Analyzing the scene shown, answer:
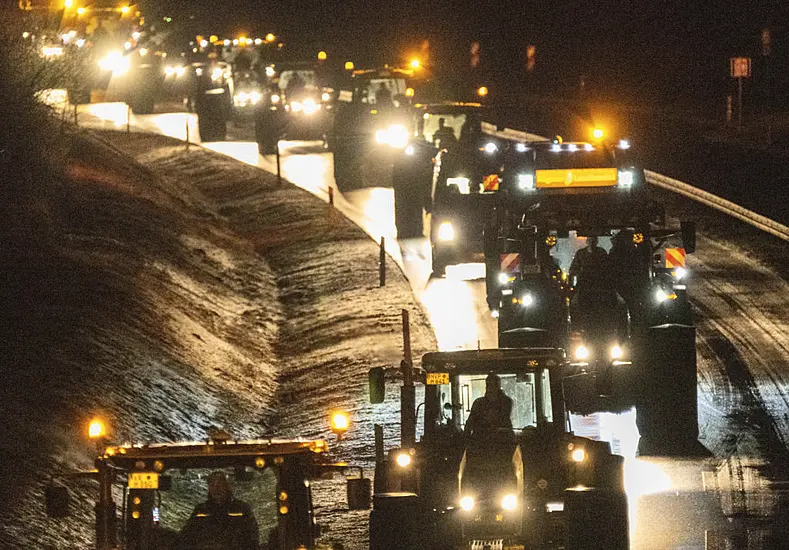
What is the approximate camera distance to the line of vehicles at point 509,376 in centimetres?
1127

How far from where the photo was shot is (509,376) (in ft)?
47.5

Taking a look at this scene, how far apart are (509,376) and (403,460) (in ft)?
4.16

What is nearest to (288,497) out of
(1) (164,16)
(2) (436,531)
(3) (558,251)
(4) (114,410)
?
(2) (436,531)

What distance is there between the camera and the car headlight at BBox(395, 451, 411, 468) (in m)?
14.2

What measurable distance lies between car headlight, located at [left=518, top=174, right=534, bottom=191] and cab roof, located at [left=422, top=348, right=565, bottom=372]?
1103cm

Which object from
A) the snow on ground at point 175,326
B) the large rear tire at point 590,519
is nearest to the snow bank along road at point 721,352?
the snow on ground at point 175,326

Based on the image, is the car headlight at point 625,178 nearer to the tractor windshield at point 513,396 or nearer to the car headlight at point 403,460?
the tractor windshield at point 513,396

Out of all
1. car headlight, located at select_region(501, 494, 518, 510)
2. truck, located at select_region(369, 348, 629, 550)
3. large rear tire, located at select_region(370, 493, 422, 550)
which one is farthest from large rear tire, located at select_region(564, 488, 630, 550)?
large rear tire, located at select_region(370, 493, 422, 550)

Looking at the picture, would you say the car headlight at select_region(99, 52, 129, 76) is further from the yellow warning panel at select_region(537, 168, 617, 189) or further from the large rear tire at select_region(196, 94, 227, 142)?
the yellow warning panel at select_region(537, 168, 617, 189)

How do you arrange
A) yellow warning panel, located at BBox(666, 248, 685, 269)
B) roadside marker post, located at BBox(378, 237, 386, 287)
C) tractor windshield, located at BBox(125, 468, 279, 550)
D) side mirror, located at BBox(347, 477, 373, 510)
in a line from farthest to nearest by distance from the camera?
roadside marker post, located at BBox(378, 237, 386, 287)
yellow warning panel, located at BBox(666, 248, 685, 269)
side mirror, located at BBox(347, 477, 373, 510)
tractor windshield, located at BBox(125, 468, 279, 550)

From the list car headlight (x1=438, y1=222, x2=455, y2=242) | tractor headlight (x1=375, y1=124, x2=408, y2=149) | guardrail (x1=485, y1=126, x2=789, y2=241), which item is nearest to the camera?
car headlight (x1=438, y1=222, x2=455, y2=242)

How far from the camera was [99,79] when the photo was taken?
62.8 metres

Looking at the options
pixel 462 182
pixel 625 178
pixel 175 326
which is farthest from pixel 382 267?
pixel 625 178

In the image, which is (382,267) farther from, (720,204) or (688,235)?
(688,235)
